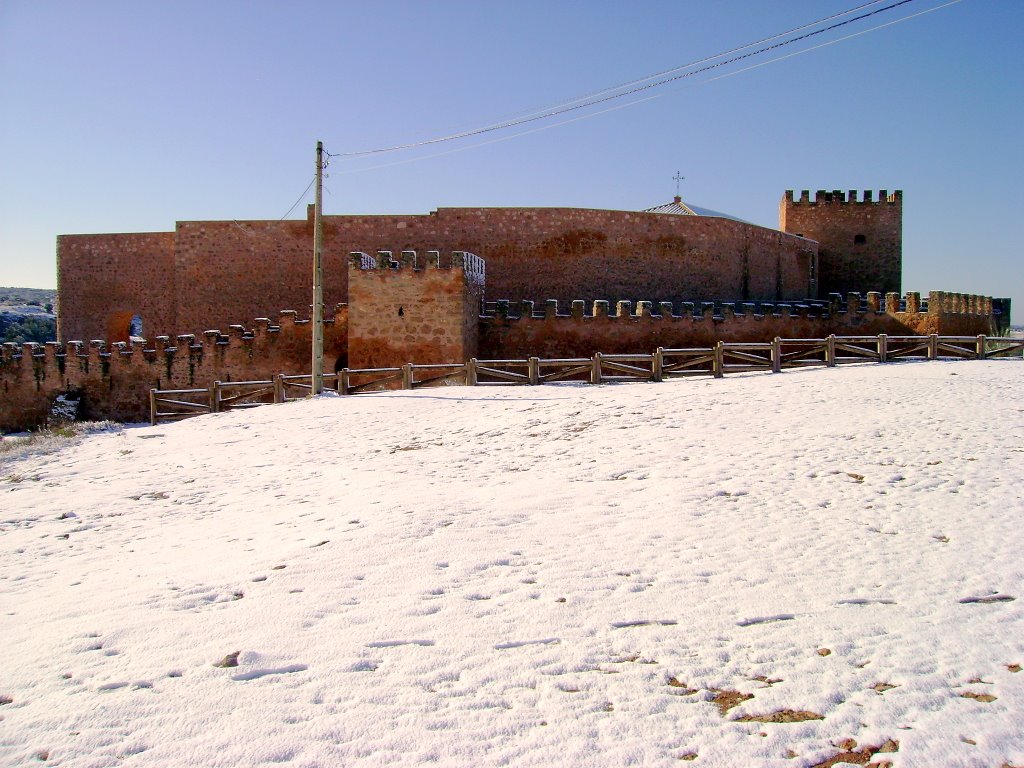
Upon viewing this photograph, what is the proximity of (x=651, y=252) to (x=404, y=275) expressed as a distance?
10.1 metres

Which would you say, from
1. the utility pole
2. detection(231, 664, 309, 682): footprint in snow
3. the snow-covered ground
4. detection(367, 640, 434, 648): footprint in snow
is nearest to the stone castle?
the utility pole

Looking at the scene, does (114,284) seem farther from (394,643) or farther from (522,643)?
(522,643)

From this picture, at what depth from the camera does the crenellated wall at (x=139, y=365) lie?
2153 centimetres

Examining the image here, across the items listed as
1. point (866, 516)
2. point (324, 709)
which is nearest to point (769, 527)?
point (866, 516)

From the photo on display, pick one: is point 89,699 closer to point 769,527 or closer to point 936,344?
point 769,527

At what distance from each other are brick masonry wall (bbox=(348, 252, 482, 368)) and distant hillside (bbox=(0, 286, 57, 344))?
76.3 ft

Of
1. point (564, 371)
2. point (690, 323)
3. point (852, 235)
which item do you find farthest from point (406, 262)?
point (852, 235)

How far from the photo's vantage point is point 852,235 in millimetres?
32344

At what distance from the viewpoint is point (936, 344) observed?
1945 cm

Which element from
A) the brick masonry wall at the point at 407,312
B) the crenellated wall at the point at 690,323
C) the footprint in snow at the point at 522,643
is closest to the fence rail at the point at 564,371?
the brick masonry wall at the point at 407,312

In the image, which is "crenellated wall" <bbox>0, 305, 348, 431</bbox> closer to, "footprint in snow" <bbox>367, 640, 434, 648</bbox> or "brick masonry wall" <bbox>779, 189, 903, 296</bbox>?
"footprint in snow" <bbox>367, 640, 434, 648</bbox>

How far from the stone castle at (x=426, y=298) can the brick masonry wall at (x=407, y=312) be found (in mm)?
36

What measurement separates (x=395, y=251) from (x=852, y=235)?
19738 mm

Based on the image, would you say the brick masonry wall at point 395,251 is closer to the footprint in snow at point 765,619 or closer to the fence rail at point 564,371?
the fence rail at point 564,371
